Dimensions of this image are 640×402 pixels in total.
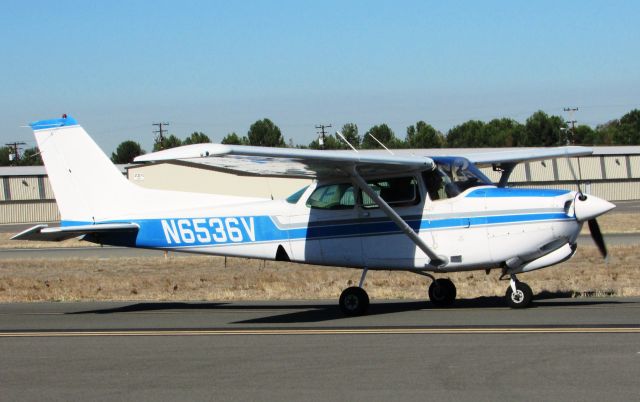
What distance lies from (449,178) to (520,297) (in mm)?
1916

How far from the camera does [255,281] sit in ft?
64.8

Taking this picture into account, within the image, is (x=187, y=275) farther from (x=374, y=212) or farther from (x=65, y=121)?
(x=374, y=212)

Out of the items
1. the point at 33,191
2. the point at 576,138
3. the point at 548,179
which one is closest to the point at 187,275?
the point at 548,179

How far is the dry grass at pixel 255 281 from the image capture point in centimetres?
1664

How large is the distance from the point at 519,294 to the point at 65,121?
25.0ft

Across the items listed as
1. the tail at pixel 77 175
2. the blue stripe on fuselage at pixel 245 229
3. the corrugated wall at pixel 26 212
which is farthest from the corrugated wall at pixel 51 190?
the tail at pixel 77 175

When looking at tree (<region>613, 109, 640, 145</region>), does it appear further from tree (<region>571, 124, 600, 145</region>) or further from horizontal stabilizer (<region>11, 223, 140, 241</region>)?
horizontal stabilizer (<region>11, 223, 140, 241</region>)

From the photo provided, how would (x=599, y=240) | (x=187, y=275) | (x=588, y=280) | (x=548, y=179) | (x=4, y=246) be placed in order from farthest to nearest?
(x=548, y=179) < (x=4, y=246) < (x=187, y=275) < (x=588, y=280) < (x=599, y=240)

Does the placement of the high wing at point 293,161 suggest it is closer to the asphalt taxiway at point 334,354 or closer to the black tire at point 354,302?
the black tire at point 354,302

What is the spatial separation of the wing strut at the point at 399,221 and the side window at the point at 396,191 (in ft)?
0.93

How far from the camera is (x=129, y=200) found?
15.1 m

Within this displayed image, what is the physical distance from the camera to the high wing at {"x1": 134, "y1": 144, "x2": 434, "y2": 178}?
35.5ft

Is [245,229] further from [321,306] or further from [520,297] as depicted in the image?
[520,297]

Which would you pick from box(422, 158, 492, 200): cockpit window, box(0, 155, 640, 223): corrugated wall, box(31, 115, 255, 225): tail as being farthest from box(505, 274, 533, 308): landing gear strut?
box(0, 155, 640, 223): corrugated wall
